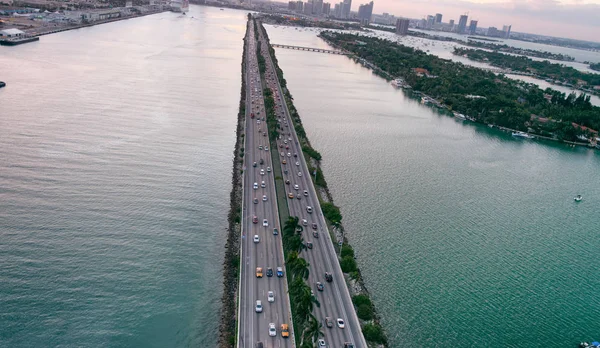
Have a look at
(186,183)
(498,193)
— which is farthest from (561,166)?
A: (186,183)

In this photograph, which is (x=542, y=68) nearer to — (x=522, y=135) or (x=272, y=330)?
(x=522, y=135)

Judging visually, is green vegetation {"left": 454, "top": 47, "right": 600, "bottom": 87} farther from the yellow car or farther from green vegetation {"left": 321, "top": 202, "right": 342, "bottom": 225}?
the yellow car

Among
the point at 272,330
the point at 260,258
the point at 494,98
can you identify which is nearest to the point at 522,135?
the point at 494,98

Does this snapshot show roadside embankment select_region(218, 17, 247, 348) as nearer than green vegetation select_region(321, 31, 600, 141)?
Yes

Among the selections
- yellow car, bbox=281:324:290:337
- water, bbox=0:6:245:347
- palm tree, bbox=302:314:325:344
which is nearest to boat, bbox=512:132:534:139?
water, bbox=0:6:245:347

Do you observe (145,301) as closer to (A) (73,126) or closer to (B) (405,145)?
(A) (73,126)

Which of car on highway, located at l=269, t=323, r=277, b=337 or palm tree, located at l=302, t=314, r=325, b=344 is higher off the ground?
palm tree, located at l=302, t=314, r=325, b=344

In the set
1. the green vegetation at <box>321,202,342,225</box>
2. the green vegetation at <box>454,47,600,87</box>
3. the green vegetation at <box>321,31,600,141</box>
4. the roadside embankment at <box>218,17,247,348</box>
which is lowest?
the roadside embankment at <box>218,17,247,348</box>
